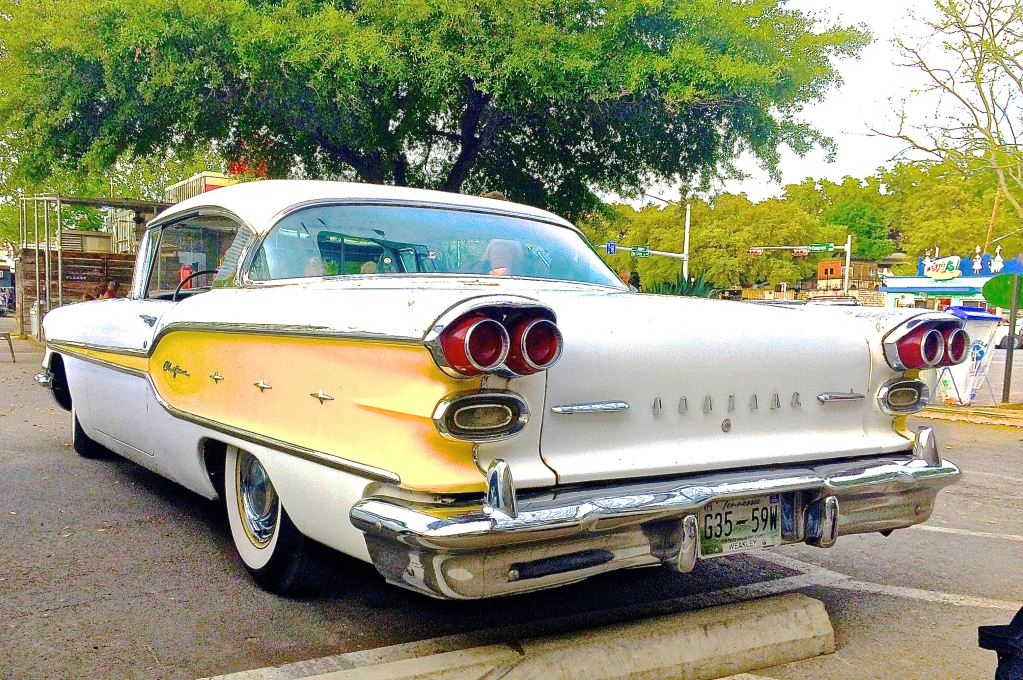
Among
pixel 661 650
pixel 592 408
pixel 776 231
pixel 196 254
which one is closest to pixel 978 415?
pixel 661 650

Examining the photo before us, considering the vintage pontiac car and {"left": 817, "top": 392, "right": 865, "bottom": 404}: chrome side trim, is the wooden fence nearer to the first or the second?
the vintage pontiac car

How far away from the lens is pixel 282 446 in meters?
3.10

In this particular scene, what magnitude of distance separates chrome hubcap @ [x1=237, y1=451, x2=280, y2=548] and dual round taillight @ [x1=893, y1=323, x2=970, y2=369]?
2405 mm

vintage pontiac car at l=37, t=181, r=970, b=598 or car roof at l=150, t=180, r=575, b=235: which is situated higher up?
car roof at l=150, t=180, r=575, b=235

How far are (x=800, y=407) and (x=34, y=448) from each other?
5.89 metres

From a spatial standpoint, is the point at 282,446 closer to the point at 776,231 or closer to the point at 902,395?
the point at 902,395

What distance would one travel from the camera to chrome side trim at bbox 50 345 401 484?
2.64 meters

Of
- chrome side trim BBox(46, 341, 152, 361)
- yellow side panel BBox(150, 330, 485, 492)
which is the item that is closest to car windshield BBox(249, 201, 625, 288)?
yellow side panel BBox(150, 330, 485, 492)

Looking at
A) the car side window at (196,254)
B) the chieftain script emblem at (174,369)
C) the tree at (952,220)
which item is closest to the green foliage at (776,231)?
the tree at (952,220)

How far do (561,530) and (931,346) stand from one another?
1.72 metres

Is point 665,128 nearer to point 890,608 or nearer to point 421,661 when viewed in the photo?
point 890,608

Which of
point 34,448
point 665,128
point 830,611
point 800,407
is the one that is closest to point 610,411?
point 800,407

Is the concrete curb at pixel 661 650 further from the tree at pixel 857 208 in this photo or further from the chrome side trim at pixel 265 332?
the tree at pixel 857 208

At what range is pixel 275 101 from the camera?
14.2m
